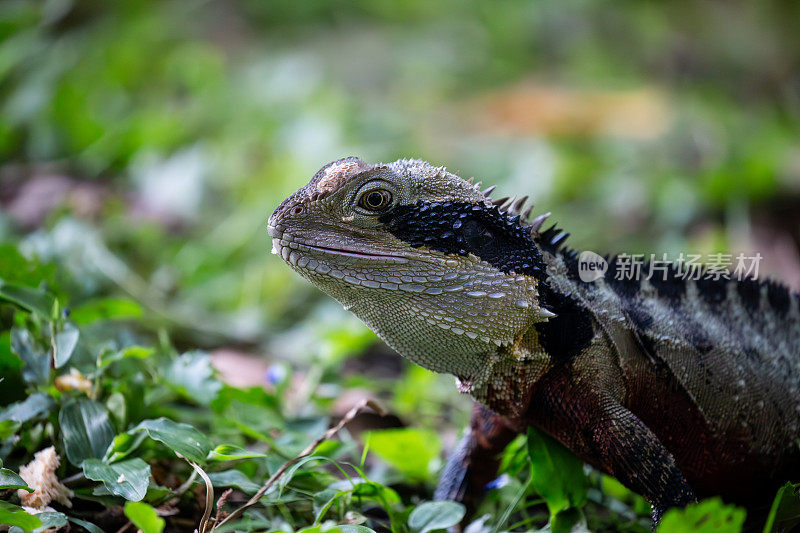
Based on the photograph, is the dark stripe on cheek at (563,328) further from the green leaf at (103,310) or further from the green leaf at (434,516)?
the green leaf at (103,310)

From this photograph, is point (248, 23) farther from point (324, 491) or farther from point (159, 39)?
point (324, 491)

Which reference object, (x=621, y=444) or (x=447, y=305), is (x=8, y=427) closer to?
(x=447, y=305)

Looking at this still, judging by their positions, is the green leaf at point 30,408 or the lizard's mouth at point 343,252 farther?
the green leaf at point 30,408

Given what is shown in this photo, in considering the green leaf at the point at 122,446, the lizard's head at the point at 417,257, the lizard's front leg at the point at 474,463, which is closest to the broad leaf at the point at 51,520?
the green leaf at the point at 122,446

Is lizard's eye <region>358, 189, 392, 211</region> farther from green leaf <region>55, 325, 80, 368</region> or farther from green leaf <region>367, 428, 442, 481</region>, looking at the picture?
green leaf <region>55, 325, 80, 368</region>

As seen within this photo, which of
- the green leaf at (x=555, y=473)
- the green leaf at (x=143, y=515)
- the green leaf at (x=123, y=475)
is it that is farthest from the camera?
the green leaf at (x=555, y=473)

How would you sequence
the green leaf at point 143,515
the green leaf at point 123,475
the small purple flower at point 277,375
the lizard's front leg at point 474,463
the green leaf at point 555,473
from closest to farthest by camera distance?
the green leaf at point 143,515 < the green leaf at point 123,475 < the green leaf at point 555,473 < the lizard's front leg at point 474,463 < the small purple flower at point 277,375

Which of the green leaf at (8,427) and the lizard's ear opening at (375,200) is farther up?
the lizard's ear opening at (375,200)

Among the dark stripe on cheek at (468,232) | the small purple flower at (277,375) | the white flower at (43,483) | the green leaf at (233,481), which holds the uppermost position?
the dark stripe on cheek at (468,232)

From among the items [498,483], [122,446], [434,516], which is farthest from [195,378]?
[498,483]
